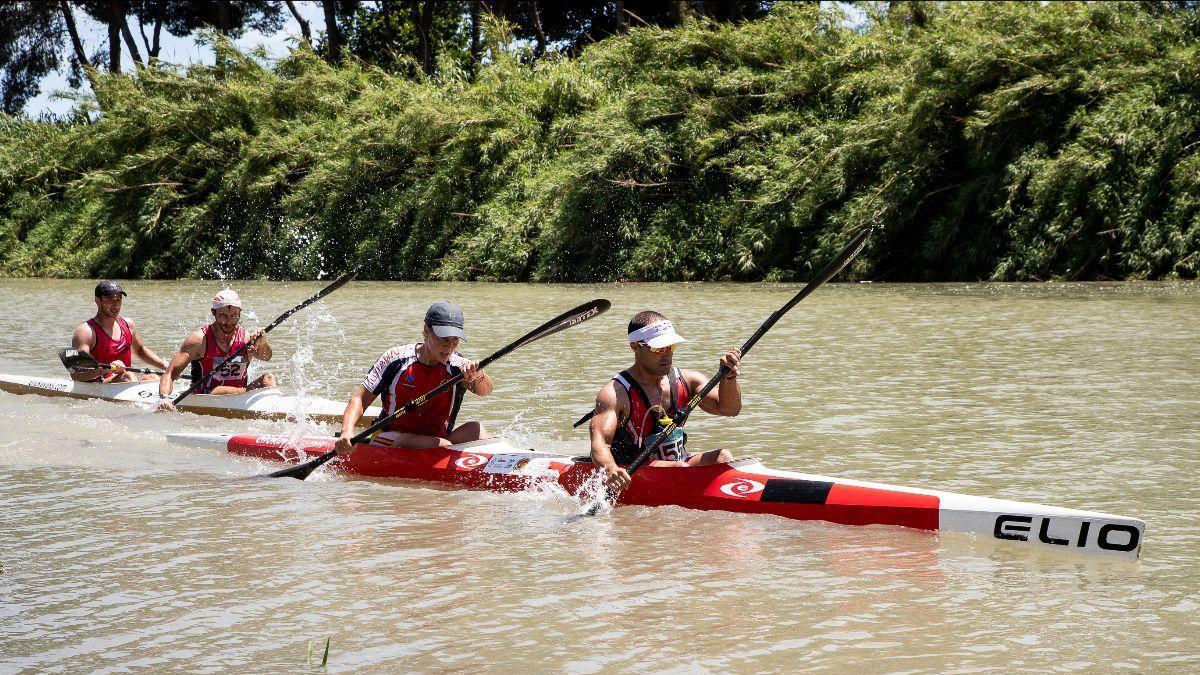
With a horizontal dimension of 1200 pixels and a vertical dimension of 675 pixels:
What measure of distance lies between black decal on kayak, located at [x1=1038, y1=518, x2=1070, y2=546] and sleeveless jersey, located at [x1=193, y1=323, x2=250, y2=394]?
7.03 meters

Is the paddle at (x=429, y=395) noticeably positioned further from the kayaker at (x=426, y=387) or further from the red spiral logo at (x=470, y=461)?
the red spiral logo at (x=470, y=461)

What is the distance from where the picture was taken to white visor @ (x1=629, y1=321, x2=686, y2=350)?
6.68 metres

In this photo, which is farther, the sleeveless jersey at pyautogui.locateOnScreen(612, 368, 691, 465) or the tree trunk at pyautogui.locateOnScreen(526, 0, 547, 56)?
the tree trunk at pyautogui.locateOnScreen(526, 0, 547, 56)

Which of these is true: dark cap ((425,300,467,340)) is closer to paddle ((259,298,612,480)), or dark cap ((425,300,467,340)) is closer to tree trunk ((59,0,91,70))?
paddle ((259,298,612,480))

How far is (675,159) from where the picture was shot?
78.2ft

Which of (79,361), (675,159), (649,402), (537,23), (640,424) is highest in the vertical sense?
(537,23)

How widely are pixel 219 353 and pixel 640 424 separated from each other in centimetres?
514

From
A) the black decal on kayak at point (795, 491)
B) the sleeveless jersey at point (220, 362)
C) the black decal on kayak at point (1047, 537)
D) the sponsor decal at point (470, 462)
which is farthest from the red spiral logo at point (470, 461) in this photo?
the sleeveless jersey at point (220, 362)

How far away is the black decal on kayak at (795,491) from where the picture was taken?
6.55m

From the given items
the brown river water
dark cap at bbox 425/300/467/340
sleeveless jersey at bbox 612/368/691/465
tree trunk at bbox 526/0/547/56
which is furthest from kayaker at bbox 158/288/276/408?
tree trunk at bbox 526/0/547/56

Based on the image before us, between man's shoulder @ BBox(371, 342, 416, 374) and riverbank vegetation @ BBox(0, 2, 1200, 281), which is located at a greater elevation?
riverbank vegetation @ BBox(0, 2, 1200, 281)

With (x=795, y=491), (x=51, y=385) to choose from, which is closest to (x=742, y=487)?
(x=795, y=491)

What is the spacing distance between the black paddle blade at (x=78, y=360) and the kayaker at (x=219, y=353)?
2.74ft

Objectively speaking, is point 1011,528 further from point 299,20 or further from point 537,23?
point 299,20
